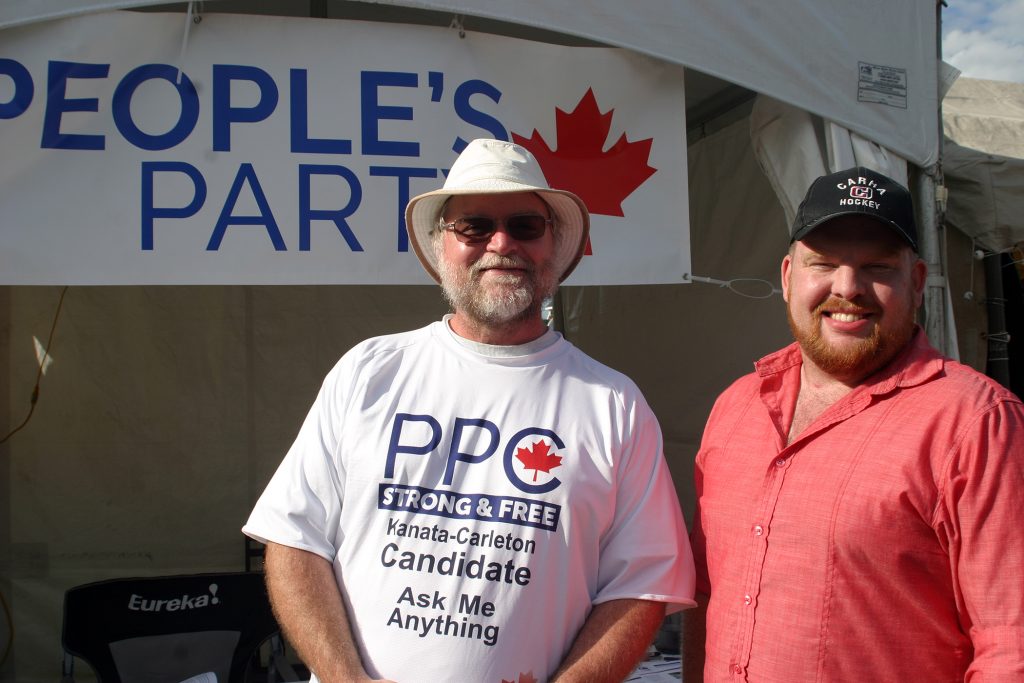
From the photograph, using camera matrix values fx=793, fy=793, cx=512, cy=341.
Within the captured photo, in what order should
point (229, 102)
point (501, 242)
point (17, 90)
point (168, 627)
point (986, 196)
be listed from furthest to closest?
point (986, 196), point (168, 627), point (229, 102), point (17, 90), point (501, 242)

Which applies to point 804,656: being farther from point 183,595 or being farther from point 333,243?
point 183,595

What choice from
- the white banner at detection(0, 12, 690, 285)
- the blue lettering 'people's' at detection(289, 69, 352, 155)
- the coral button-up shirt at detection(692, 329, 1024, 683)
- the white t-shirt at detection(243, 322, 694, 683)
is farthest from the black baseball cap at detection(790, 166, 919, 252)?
the blue lettering 'people's' at detection(289, 69, 352, 155)

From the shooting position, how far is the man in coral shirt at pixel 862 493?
1.22m

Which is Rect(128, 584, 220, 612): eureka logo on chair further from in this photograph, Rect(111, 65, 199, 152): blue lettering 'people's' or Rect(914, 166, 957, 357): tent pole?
Rect(914, 166, 957, 357): tent pole

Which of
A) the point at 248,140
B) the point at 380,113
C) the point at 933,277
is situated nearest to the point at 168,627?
the point at 248,140

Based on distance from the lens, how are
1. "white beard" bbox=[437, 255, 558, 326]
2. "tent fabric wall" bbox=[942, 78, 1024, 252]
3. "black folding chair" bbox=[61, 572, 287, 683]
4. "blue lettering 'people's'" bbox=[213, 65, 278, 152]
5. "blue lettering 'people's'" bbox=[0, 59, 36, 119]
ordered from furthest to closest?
"tent fabric wall" bbox=[942, 78, 1024, 252] < "black folding chair" bbox=[61, 572, 287, 683] < "blue lettering 'people's'" bbox=[213, 65, 278, 152] < "blue lettering 'people's'" bbox=[0, 59, 36, 119] < "white beard" bbox=[437, 255, 558, 326]

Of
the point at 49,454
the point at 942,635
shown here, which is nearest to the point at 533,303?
the point at 942,635

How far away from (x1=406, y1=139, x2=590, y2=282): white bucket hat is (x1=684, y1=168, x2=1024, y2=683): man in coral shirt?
0.50m

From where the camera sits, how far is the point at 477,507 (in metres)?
1.45

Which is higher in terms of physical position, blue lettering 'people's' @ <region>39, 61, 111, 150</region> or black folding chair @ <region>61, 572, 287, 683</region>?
blue lettering 'people's' @ <region>39, 61, 111, 150</region>

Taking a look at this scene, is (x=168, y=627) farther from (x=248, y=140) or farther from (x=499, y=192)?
(x=499, y=192)

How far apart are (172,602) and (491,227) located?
2.18 meters

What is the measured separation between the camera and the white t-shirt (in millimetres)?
1410

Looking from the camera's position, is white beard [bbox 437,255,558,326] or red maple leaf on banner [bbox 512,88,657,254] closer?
white beard [bbox 437,255,558,326]
